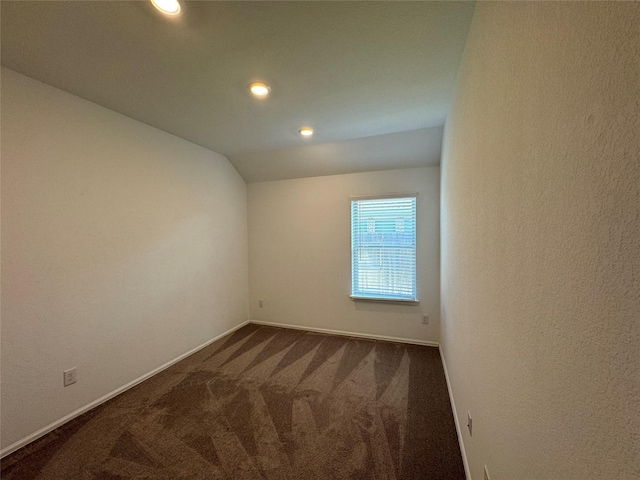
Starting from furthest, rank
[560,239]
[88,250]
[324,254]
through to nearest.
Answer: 1. [324,254]
2. [88,250]
3. [560,239]

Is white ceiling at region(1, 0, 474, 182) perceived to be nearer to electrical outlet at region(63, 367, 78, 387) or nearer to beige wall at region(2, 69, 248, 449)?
beige wall at region(2, 69, 248, 449)

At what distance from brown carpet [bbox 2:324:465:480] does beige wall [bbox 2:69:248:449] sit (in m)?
0.34

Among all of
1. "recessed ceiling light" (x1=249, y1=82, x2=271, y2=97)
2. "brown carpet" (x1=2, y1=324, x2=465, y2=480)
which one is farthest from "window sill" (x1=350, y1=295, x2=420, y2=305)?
"recessed ceiling light" (x1=249, y1=82, x2=271, y2=97)

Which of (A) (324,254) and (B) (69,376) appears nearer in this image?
(B) (69,376)

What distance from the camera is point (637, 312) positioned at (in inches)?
14.0

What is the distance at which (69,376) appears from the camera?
74.4 inches

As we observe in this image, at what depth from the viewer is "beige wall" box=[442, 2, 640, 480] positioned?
1.24 feet

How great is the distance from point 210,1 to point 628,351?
177 cm

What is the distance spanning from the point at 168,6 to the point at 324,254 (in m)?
2.83

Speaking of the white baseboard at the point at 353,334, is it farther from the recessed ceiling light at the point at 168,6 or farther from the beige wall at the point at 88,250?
the recessed ceiling light at the point at 168,6

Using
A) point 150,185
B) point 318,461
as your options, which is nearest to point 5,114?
point 150,185

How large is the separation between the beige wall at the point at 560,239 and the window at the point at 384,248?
2.08 meters

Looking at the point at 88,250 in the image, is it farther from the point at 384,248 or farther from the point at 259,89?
the point at 384,248

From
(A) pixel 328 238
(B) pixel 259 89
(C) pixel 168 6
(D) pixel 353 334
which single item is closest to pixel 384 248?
(A) pixel 328 238
